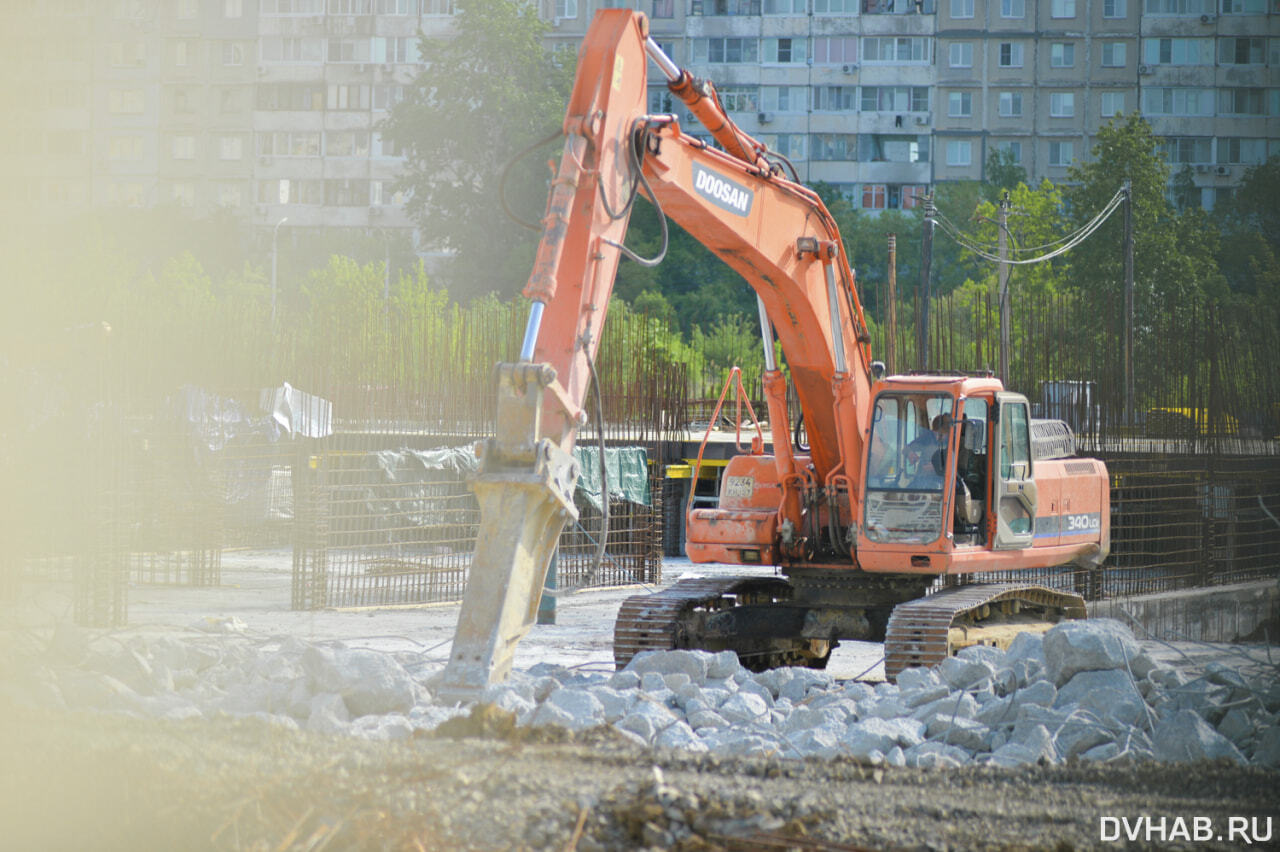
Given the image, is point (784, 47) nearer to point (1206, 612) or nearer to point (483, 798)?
point (1206, 612)

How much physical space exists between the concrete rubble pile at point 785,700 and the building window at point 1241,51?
248ft

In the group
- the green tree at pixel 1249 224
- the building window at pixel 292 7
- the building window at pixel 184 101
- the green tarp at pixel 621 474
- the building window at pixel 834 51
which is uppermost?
the building window at pixel 292 7

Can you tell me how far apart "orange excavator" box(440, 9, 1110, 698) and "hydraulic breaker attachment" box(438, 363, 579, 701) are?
271mm

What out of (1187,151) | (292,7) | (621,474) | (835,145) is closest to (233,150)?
(292,7)

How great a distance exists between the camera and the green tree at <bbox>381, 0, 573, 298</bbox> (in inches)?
2399

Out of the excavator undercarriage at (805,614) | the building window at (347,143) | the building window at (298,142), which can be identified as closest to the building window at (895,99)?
the building window at (347,143)

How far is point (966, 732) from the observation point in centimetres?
761

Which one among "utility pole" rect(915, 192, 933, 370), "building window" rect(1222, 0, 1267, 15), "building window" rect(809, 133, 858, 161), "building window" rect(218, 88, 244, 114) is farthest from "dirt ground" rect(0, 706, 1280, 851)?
"building window" rect(218, 88, 244, 114)

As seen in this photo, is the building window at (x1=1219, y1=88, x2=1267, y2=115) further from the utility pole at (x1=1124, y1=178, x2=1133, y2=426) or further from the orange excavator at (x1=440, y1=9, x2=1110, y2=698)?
the orange excavator at (x1=440, y1=9, x2=1110, y2=698)

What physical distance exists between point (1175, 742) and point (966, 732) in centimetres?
110

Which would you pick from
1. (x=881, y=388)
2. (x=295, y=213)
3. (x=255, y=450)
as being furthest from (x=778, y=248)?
(x=295, y=213)

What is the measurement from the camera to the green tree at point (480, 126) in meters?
60.9

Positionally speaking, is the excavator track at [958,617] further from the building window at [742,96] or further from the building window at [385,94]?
the building window at [385,94]

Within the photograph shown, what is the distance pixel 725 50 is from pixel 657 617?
2761 inches
